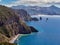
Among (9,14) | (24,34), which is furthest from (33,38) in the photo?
(9,14)

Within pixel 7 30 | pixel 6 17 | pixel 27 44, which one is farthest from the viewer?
pixel 6 17

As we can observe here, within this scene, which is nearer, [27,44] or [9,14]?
[27,44]

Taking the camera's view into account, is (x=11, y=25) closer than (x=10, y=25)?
No

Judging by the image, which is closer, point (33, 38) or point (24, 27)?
point (33, 38)

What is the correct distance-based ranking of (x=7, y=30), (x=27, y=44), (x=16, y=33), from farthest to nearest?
(x=16, y=33), (x=7, y=30), (x=27, y=44)

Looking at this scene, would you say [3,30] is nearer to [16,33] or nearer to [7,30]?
[7,30]

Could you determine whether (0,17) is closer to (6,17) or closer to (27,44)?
(6,17)

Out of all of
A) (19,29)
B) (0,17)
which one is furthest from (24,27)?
(0,17)

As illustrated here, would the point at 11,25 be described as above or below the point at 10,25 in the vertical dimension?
below

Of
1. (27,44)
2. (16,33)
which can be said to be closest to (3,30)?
(16,33)

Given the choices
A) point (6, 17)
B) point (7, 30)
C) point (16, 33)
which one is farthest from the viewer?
point (6, 17)
